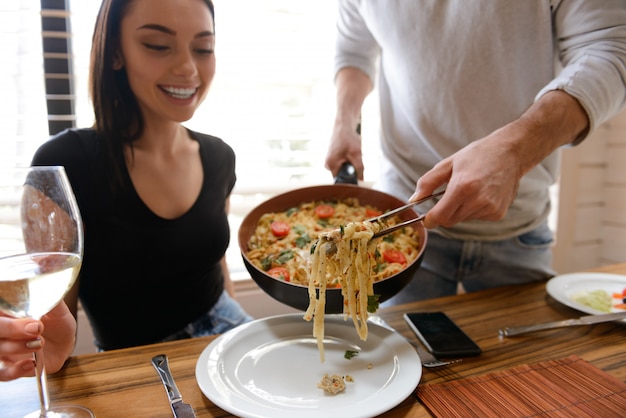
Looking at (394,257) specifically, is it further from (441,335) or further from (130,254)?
(130,254)

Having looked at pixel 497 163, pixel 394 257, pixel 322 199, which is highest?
pixel 497 163

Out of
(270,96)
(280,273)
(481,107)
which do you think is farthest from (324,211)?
(270,96)

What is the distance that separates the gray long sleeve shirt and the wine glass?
1137 millimetres

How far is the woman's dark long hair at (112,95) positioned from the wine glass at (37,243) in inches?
28.9

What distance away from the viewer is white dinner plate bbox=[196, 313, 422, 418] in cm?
84

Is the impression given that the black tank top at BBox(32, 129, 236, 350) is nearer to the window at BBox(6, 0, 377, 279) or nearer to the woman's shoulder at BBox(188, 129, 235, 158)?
the woman's shoulder at BBox(188, 129, 235, 158)

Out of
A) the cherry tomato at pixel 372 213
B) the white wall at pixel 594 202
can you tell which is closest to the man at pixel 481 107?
the cherry tomato at pixel 372 213

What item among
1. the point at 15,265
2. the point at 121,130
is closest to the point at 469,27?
the point at 121,130

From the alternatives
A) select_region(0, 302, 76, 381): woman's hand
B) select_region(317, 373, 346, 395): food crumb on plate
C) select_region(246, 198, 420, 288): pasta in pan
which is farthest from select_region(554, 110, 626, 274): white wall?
select_region(0, 302, 76, 381): woman's hand

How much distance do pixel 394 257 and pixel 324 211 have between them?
0.90 ft

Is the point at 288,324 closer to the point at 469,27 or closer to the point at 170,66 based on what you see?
the point at 170,66

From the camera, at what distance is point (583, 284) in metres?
1.47

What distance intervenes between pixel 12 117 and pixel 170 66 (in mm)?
1305

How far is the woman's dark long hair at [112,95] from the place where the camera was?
1.49m
